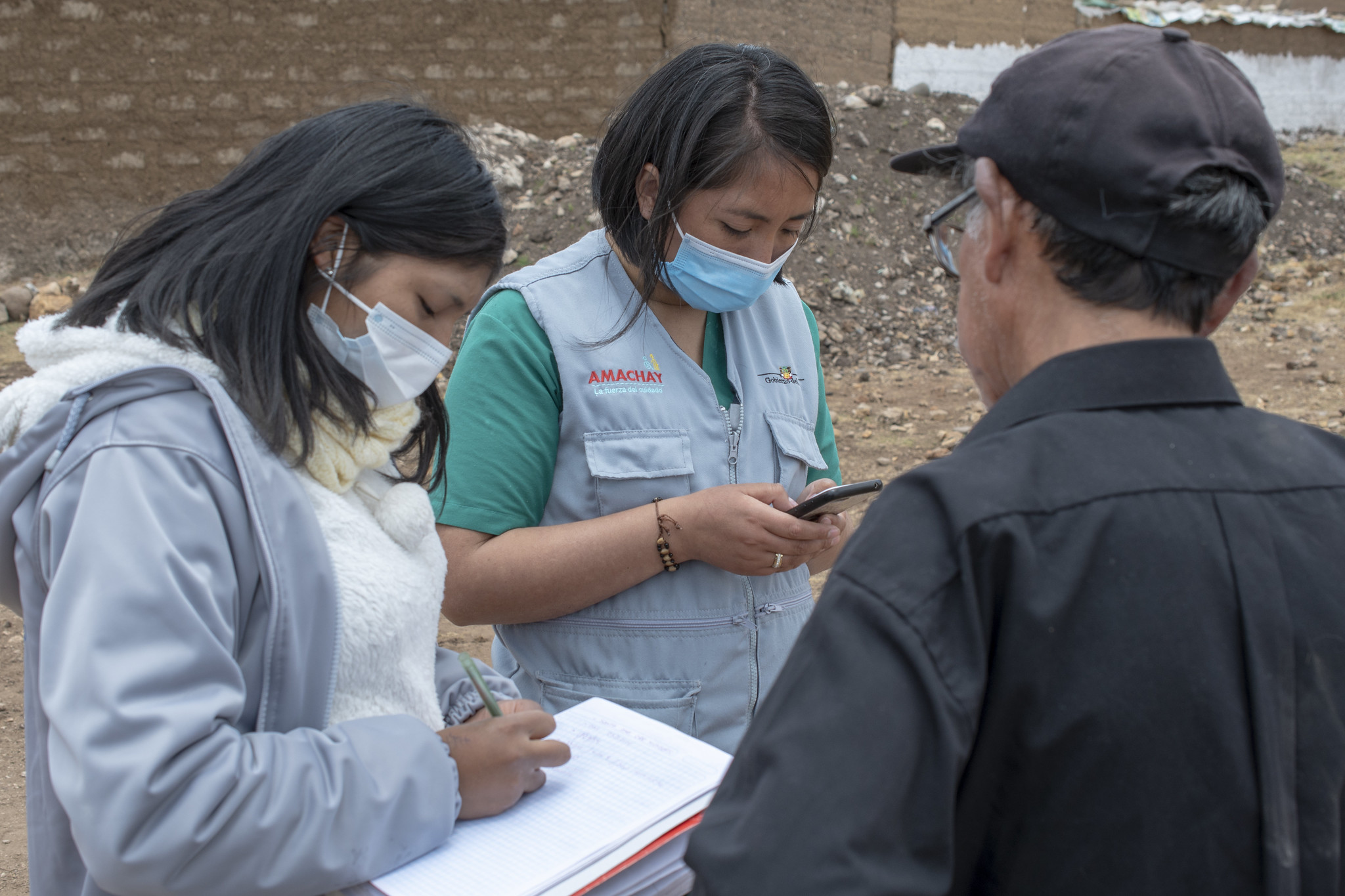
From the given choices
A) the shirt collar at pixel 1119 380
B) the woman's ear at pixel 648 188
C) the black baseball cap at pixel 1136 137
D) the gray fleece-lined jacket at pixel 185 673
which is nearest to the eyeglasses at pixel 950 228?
the black baseball cap at pixel 1136 137

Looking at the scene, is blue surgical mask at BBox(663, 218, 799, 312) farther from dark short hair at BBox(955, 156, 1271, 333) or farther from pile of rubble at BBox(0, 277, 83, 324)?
pile of rubble at BBox(0, 277, 83, 324)

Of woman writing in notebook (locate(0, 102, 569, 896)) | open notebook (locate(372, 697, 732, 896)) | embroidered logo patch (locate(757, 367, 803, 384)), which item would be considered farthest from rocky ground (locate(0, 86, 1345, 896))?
woman writing in notebook (locate(0, 102, 569, 896))

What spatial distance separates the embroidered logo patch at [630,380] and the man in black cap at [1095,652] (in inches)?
38.1

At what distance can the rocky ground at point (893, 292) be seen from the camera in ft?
24.2

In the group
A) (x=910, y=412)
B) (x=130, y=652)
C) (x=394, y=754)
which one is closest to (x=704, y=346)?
(x=394, y=754)

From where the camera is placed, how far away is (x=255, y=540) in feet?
3.78

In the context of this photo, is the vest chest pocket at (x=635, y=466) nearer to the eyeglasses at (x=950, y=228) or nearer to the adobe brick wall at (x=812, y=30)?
the eyeglasses at (x=950, y=228)

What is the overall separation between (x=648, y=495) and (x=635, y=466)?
6 centimetres

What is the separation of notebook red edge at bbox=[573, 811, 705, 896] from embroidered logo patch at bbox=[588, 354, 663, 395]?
0.80 meters

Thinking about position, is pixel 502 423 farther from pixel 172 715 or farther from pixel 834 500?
pixel 172 715

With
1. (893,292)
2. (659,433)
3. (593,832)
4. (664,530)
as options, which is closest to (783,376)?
(659,433)

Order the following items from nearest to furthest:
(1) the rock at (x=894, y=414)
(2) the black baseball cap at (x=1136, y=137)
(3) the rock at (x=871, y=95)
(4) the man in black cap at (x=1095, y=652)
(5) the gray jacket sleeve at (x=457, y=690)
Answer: (4) the man in black cap at (x=1095, y=652)
(2) the black baseball cap at (x=1136, y=137)
(5) the gray jacket sleeve at (x=457, y=690)
(1) the rock at (x=894, y=414)
(3) the rock at (x=871, y=95)

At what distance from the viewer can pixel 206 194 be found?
1389 millimetres

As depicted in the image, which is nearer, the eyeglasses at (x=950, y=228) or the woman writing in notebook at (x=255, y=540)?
the woman writing in notebook at (x=255, y=540)
